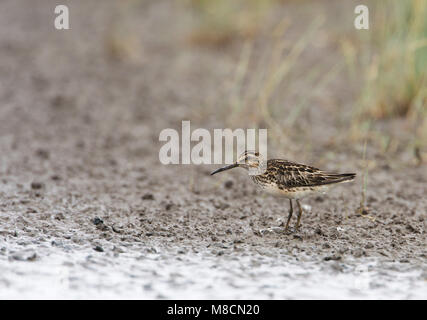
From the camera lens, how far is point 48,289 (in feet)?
13.2

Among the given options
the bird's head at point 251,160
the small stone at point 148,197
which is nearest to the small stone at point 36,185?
the small stone at point 148,197

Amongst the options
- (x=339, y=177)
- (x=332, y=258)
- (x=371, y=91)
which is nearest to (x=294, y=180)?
(x=339, y=177)

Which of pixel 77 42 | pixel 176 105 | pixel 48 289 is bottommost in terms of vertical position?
pixel 48 289

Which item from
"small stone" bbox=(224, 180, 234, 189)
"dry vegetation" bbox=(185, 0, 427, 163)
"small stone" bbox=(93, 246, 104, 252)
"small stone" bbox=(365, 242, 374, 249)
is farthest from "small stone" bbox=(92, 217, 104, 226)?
"dry vegetation" bbox=(185, 0, 427, 163)

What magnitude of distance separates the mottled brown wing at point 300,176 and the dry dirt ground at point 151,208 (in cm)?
40

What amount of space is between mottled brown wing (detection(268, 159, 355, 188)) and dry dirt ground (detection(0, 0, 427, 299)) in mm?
400

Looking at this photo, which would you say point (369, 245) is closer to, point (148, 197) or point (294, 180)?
point (294, 180)

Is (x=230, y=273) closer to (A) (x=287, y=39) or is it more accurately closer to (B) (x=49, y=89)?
(B) (x=49, y=89)

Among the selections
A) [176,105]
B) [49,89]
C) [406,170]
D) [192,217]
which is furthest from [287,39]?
[192,217]

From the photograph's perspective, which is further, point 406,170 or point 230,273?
point 406,170

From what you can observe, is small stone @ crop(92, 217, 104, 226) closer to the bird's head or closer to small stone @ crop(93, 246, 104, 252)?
small stone @ crop(93, 246, 104, 252)

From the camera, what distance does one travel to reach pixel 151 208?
567cm

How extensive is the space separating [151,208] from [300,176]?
1363mm

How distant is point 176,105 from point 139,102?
0.49 metres
